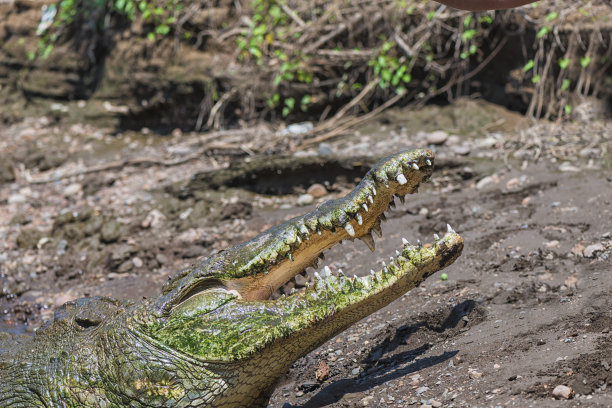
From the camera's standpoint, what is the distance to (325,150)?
7.38 meters

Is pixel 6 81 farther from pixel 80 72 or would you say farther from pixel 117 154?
pixel 117 154

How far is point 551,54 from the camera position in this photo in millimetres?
7152

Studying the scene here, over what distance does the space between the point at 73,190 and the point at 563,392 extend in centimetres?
641

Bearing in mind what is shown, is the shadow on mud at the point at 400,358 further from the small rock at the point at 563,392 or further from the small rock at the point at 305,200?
the small rock at the point at 305,200

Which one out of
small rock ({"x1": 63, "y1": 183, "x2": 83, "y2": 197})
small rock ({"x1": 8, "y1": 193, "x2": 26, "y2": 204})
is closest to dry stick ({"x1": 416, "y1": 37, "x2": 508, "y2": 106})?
small rock ({"x1": 63, "y1": 183, "x2": 83, "y2": 197})

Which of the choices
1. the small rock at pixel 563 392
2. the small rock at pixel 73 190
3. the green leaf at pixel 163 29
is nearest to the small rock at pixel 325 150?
the small rock at pixel 73 190

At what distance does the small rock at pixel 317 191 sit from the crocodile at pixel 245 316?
134 inches

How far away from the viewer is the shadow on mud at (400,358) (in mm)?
3809

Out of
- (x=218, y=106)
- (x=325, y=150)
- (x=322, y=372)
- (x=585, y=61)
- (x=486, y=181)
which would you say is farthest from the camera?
(x=218, y=106)

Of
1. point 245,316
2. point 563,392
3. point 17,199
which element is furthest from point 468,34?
point 17,199

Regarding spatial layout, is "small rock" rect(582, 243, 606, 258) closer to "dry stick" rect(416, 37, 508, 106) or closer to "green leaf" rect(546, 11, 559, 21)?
"green leaf" rect(546, 11, 559, 21)

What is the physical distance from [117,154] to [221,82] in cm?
164

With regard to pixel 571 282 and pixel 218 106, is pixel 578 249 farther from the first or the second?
pixel 218 106

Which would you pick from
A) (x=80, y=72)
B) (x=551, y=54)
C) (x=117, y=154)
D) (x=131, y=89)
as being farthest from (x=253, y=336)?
(x=80, y=72)
